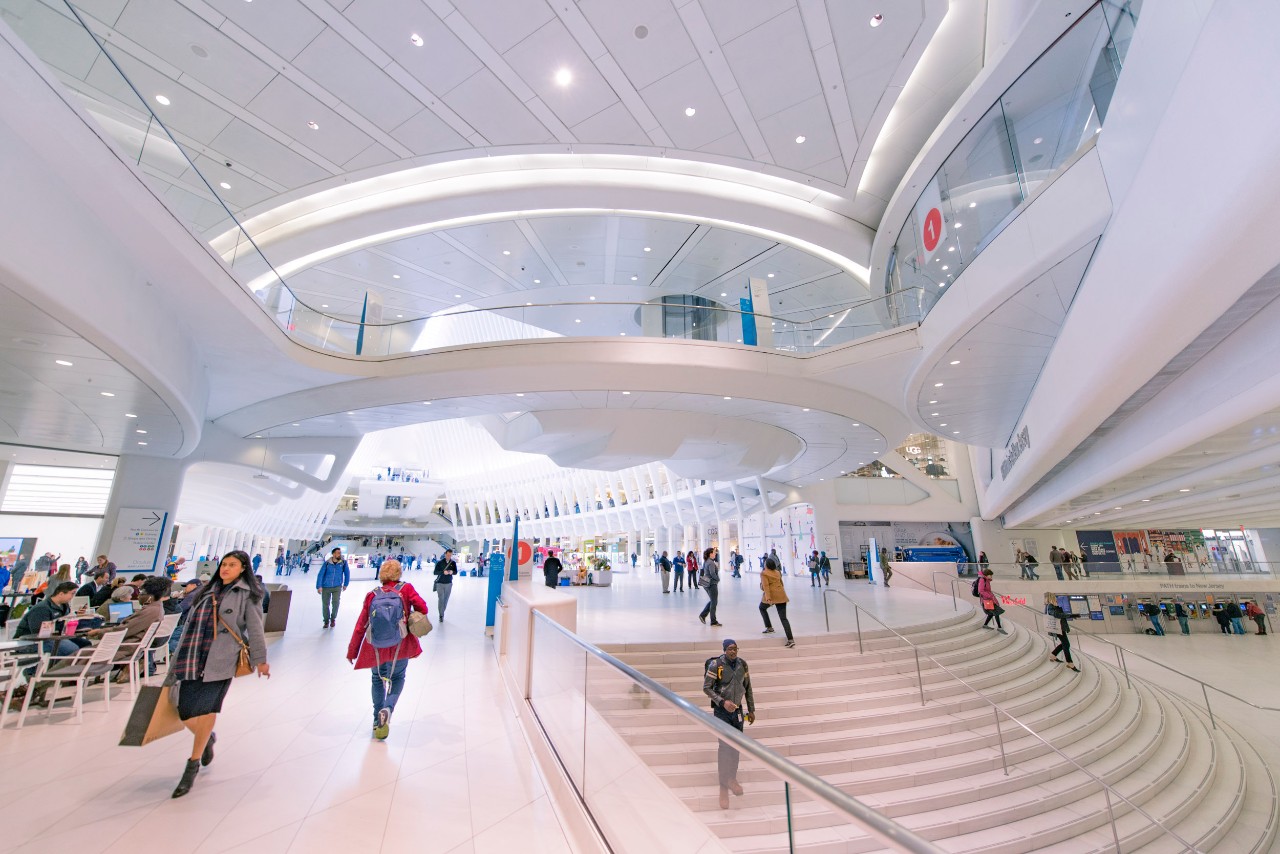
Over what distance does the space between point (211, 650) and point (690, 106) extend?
9.47 m

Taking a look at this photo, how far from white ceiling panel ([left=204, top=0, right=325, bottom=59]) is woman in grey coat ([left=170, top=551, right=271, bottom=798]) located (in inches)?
295

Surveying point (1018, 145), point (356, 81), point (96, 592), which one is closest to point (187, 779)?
point (96, 592)

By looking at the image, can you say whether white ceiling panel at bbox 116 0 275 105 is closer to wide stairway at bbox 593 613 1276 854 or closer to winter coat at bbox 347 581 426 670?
winter coat at bbox 347 581 426 670

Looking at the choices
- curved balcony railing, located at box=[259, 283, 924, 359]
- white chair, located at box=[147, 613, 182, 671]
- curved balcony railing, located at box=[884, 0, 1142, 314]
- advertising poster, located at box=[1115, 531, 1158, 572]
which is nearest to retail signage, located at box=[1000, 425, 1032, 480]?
curved balcony railing, located at box=[259, 283, 924, 359]

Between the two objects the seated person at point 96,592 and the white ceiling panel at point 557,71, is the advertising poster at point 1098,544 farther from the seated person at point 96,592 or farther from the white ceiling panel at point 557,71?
the seated person at point 96,592

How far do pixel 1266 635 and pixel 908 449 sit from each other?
1774 centimetres

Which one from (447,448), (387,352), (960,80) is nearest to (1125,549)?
(960,80)

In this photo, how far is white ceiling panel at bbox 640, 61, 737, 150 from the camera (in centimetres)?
832

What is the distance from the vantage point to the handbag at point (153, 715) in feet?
11.1

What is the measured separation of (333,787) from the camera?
11.8ft

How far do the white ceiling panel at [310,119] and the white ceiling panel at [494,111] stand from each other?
2.00 meters

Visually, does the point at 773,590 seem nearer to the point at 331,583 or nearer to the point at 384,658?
the point at 384,658

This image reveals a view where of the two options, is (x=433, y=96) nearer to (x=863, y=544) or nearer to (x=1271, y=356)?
(x=1271, y=356)

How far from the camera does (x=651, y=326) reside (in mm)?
11055
